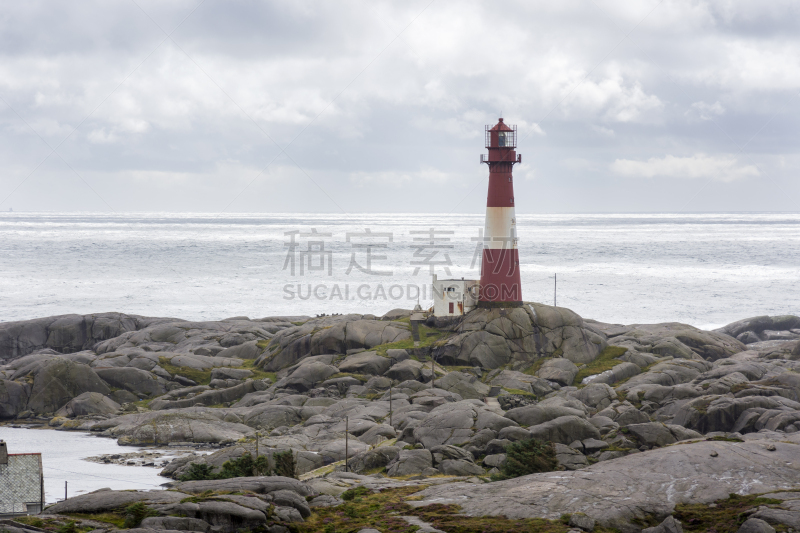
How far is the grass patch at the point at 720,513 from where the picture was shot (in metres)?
20.9

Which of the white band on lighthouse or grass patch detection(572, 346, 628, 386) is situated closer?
grass patch detection(572, 346, 628, 386)

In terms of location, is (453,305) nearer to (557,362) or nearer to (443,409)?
(557,362)

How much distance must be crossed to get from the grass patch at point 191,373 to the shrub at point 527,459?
2579cm

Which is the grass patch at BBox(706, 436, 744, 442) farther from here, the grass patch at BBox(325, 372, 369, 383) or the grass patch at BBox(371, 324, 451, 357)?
the grass patch at BBox(371, 324, 451, 357)

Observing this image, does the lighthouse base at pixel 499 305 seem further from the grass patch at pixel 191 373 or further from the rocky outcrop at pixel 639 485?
the rocky outcrop at pixel 639 485

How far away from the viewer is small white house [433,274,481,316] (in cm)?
4884

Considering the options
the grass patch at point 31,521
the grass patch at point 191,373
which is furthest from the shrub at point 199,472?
the grass patch at point 191,373

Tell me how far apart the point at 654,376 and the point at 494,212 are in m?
14.0

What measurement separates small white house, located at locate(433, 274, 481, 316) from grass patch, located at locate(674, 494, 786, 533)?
27.0 m

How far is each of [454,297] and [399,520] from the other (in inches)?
→ 1064

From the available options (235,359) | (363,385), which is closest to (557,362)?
(363,385)

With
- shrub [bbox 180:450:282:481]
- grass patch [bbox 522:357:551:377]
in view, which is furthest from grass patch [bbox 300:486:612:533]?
grass patch [bbox 522:357:551:377]

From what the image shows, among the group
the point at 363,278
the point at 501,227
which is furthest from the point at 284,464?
the point at 363,278

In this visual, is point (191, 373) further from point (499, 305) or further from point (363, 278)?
point (363, 278)
